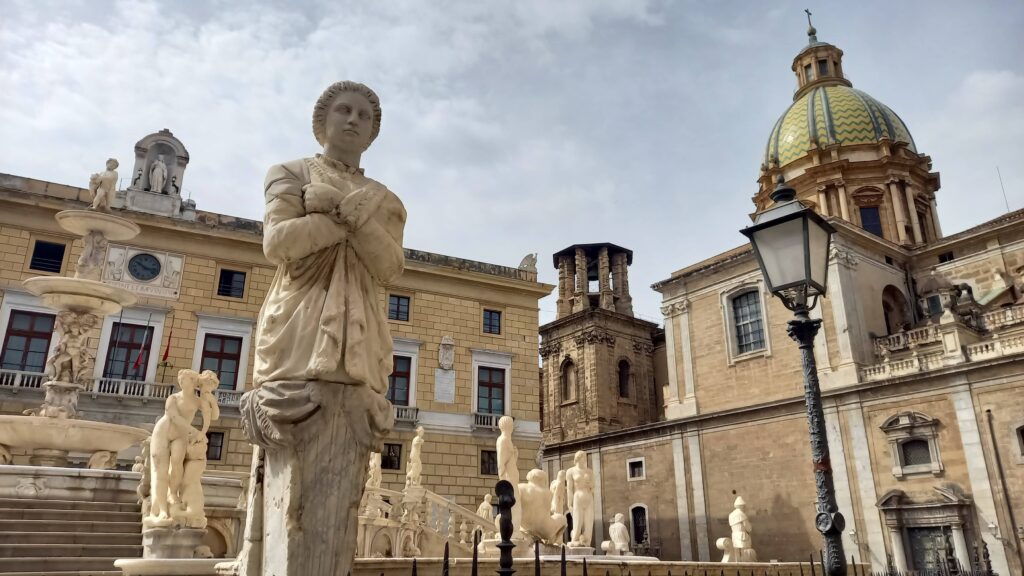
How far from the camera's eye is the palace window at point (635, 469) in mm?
32225

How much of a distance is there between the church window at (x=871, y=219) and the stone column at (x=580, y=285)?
57.1 ft

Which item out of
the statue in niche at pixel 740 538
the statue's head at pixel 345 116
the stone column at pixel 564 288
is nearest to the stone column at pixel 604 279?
the stone column at pixel 564 288

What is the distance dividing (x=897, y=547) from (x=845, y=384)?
587cm

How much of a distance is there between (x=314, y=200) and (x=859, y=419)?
85.6 ft

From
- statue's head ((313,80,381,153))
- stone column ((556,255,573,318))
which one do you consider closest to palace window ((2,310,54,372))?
statue's head ((313,80,381,153))

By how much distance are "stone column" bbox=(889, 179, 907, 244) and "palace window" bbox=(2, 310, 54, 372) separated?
36.0m

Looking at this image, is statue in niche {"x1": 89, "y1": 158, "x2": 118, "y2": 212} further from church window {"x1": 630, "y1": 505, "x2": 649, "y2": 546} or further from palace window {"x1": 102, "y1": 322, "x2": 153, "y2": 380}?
church window {"x1": 630, "y1": 505, "x2": 649, "y2": 546}

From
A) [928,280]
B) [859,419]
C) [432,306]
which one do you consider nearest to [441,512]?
[432,306]

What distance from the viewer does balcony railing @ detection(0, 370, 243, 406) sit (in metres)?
19.3

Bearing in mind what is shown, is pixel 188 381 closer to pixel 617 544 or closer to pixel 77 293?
pixel 77 293

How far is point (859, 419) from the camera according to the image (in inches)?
976

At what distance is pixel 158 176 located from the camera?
2305cm

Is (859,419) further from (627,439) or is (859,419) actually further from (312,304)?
(312,304)

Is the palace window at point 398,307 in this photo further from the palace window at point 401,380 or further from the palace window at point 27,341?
the palace window at point 27,341
